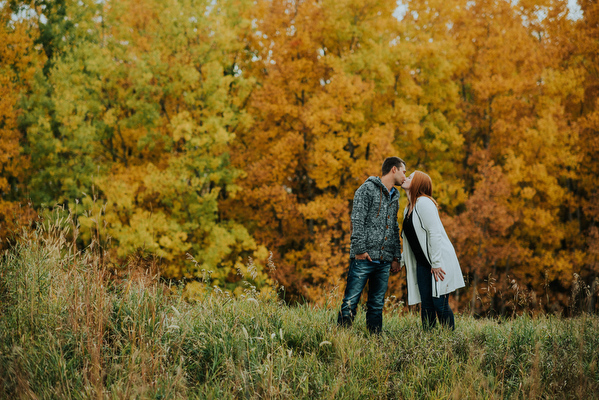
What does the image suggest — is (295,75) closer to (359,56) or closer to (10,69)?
(359,56)

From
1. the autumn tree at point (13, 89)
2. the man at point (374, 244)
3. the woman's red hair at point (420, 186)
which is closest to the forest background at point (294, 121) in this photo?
the autumn tree at point (13, 89)

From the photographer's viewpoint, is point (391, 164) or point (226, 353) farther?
point (391, 164)

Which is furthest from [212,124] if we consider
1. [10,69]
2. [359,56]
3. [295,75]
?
[10,69]

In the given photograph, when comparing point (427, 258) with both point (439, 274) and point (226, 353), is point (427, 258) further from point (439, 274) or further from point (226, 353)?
point (226, 353)

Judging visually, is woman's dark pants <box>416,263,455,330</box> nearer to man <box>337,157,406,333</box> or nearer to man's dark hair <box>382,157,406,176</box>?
man <box>337,157,406,333</box>

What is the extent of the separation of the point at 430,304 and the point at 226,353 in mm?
2152

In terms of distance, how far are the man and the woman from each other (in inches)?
6.2

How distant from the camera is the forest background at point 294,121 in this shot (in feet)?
42.5

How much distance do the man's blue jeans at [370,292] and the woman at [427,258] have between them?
0.97ft

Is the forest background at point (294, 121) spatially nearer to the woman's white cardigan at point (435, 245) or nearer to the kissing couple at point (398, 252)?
the kissing couple at point (398, 252)

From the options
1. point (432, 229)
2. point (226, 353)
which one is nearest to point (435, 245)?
point (432, 229)

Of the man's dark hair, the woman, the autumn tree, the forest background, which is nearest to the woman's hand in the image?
the woman

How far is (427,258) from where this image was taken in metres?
3.96

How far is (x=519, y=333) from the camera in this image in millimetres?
3682
